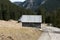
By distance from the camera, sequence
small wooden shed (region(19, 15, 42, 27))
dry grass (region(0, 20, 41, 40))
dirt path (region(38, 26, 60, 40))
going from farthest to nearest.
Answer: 1. small wooden shed (region(19, 15, 42, 27))
2. dirt path (region(38, 26, 60, 40))
3. dry grass (region(0, 20, 41, 40))

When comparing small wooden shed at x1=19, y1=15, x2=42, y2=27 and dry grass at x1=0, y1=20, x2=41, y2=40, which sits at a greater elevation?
dry grass at x1=0, y1=20, x2=41, y2=40

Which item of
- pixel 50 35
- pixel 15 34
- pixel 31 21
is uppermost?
pixel 15 34

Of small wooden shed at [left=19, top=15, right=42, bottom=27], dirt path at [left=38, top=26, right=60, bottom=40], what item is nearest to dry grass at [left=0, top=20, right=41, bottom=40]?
dirt path at [left=38, top=26, right=60, bottom=40]

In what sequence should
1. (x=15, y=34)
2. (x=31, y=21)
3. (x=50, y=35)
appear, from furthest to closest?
(x=31, y=21) < (x=50, y=35) < (x=15, y=34)

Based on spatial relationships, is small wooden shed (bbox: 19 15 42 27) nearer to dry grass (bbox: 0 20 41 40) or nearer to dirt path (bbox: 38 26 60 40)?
dirt path (bbox: 38 26 60 40)

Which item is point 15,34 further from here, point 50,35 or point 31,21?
point 31,21

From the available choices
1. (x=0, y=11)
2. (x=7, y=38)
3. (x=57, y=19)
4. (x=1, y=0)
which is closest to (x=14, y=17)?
(x=1, y=0)

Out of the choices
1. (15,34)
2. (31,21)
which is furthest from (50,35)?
(31,21)

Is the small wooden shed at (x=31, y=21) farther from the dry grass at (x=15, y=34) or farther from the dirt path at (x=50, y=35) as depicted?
the dry grass at (x=15, y=34)

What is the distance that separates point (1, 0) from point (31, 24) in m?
91.7

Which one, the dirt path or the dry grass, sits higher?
the dry grass

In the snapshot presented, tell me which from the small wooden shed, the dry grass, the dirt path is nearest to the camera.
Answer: the dry grass

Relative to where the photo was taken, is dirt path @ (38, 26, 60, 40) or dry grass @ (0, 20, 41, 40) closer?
dry grass @ (0, 20, 41, 40)

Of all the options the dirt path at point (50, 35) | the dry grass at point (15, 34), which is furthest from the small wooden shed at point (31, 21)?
the dry grass at point (15, 34)
